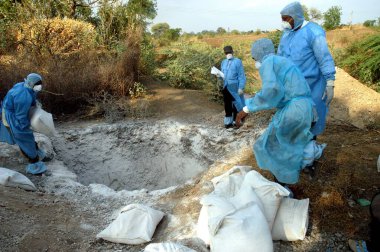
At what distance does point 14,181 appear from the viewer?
148 inches

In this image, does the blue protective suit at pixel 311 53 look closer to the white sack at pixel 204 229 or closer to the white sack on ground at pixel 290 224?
the white sack on ground at pixel 290 224

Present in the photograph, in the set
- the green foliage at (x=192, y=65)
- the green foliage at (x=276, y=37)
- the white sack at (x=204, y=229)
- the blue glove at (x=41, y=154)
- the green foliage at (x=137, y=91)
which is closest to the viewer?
the white sack at (x=204, y=229)

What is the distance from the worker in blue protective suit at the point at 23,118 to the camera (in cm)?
418

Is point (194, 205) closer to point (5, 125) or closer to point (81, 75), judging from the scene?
point (5, 125)

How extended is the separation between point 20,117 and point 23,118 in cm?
4

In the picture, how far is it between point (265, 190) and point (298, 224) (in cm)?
A: 38

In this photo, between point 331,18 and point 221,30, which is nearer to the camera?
point 331,18

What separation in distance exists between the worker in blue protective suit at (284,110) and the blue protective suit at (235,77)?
270cm

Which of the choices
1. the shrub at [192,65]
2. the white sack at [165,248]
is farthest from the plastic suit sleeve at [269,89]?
the shrub at [192,65]

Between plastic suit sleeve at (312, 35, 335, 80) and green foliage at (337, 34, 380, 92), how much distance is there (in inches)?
193

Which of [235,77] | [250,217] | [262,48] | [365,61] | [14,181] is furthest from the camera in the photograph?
[365,61]

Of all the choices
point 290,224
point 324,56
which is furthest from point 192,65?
point 290,224

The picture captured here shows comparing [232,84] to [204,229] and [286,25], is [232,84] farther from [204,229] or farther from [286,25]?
[204,229]

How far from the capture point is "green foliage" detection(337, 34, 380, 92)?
7691 mm
